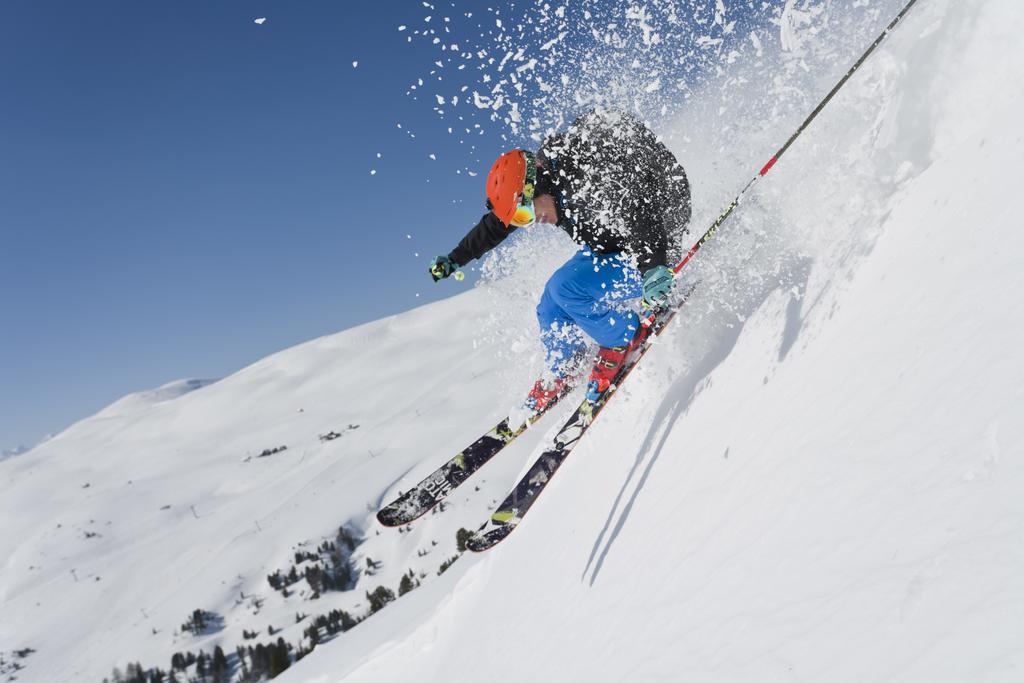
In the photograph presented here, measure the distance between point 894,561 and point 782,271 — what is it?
11.2 feet

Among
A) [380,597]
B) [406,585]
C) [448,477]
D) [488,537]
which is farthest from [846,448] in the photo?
[380,597]

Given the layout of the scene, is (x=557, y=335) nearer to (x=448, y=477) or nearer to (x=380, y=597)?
(x=448, y=477)

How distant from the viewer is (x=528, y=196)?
4980mm

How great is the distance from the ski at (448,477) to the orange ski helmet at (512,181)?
268 centimetres

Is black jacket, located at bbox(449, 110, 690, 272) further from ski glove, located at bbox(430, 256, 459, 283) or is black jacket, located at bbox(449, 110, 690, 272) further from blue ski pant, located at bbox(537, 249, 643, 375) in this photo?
ski glove, located at bbox(430, 256, 459, 283)

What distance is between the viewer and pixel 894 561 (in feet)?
6.04

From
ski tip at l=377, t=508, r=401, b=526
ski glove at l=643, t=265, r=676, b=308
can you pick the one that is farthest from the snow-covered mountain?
ski tip at l=377, t=508, r=401, b=526

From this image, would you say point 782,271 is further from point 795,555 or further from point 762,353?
point 795,555

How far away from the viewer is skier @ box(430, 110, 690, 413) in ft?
15.6

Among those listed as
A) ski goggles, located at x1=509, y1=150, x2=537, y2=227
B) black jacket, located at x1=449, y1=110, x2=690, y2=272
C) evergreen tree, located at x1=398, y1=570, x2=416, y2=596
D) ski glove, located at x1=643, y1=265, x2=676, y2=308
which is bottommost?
evergreen tree, located at x1=398, y1=570, x2=416, y2=596

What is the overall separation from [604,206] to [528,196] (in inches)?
26.4

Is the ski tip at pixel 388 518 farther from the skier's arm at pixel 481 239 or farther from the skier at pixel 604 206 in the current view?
the skier at pixel 604 206

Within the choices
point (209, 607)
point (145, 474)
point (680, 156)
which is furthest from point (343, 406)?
point (680, 156)

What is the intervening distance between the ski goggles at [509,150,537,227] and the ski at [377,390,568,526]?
255 cm
